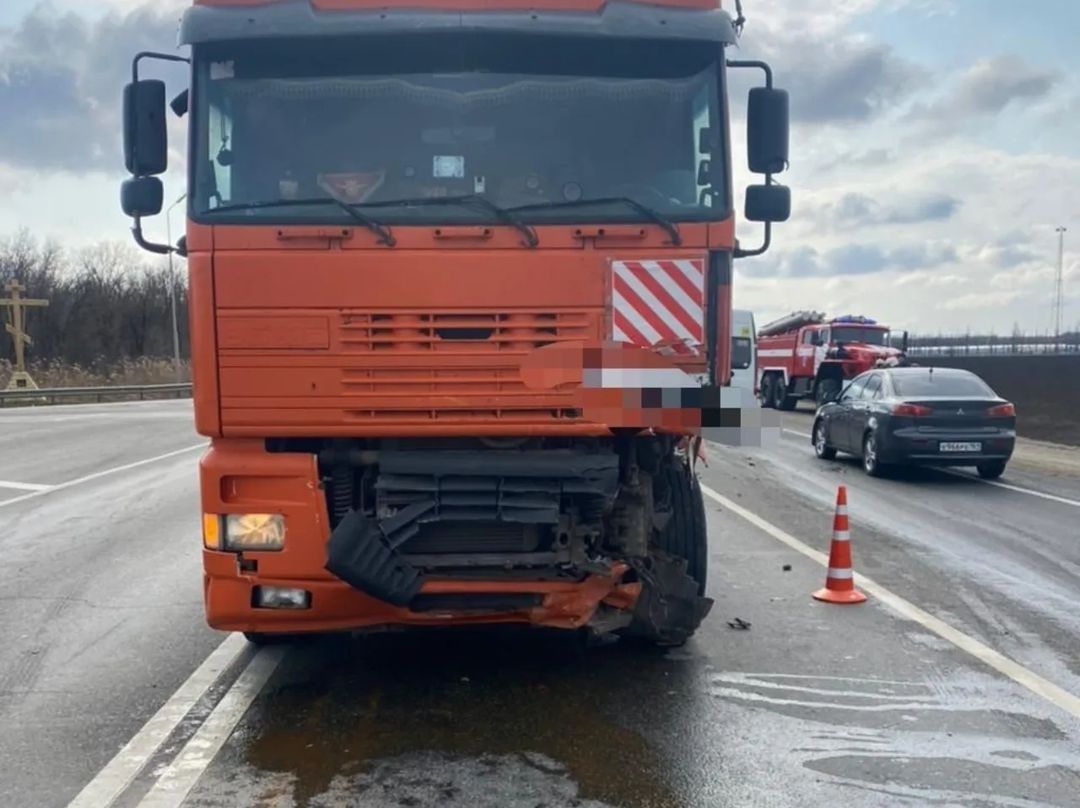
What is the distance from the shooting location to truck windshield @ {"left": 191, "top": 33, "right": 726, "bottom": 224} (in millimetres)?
4922

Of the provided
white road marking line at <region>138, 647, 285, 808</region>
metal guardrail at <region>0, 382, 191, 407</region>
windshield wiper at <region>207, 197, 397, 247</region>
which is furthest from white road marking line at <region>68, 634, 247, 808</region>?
metal guardrail at <region>0, 382, 191, 407</region>

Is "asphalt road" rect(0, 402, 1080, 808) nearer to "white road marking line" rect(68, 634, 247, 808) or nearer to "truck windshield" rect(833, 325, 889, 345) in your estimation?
"white road marking line" rect(68, 634, 247, 808)

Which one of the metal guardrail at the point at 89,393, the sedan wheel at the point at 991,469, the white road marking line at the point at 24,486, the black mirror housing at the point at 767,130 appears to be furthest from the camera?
the metal guardrail at the point at 89,393

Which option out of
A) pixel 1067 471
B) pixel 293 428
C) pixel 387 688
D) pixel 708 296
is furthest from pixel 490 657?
pixel 1067 471

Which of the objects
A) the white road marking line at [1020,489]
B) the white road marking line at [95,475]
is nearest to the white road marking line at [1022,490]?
the white road marking line at [1020,489]

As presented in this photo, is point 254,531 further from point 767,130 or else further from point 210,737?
point 767,130

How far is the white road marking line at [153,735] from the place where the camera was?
13.5 feet

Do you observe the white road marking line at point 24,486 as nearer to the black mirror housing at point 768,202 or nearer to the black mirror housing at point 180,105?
the black mirror housing at point 180,105

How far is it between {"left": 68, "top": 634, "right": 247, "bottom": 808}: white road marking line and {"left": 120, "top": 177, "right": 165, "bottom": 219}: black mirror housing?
2.36m

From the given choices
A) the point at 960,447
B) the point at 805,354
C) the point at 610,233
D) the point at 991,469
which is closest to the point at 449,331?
the point at 610,233

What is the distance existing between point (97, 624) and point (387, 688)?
2451mm

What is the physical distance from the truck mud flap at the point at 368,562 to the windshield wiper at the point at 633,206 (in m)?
1.57

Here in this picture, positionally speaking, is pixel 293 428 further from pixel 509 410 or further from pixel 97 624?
pixel 97 624

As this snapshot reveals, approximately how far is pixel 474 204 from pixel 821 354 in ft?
87.0
